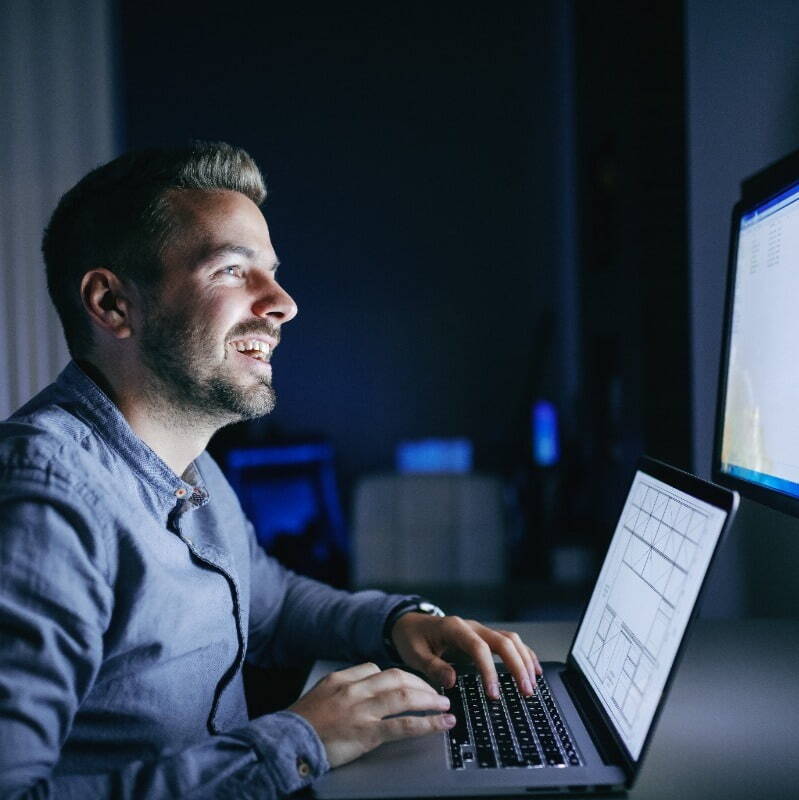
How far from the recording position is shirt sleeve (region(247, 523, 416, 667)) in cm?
115

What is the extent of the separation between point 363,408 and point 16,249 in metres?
3.14

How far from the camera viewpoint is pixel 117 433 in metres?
0.96

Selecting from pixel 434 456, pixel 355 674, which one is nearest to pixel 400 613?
pixel 355 674

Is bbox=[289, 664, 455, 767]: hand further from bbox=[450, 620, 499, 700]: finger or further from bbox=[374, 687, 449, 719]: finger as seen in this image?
bbox=[450, 620, 499, 700]: finger

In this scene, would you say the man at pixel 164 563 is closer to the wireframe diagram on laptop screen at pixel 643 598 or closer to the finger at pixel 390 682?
the finger at pixel 390 682

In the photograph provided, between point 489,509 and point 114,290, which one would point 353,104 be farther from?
point 114,290

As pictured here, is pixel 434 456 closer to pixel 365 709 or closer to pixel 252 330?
pixel 252 330

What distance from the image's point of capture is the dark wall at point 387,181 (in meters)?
4.75

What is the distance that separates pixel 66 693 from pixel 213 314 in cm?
54

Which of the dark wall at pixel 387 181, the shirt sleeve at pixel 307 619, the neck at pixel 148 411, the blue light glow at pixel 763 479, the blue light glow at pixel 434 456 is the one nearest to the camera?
the blue light glow at pixel 763 479

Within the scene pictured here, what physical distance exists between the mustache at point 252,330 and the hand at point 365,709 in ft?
1.65

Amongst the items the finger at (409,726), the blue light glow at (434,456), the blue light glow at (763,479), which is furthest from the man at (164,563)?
the blue light glow at (434,456)

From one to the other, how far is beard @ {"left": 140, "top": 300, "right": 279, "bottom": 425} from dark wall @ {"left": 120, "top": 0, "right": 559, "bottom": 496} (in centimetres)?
374

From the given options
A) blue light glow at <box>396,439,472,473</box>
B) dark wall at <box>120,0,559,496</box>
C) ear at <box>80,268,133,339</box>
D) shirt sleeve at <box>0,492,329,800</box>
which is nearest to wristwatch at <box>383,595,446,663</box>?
shirt sleeve at <box>0,492,329,800</box>
